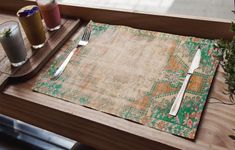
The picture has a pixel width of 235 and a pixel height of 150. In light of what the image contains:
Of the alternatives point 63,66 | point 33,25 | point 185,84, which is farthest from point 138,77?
point 33,25

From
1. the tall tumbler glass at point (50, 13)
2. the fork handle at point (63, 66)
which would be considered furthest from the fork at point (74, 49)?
the tall tumbler glass at point (50, 13)

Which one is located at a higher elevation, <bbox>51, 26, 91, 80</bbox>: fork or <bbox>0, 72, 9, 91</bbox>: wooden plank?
<bbox>51, 26, 91, 80</bbox>: fork

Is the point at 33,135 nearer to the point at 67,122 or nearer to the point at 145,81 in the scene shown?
the point at 67,122

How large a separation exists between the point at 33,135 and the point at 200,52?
2.65 ft

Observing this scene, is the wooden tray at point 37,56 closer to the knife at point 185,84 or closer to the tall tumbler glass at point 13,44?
the tall tumbler glass at point 13,44

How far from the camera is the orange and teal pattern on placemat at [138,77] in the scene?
2.23ft

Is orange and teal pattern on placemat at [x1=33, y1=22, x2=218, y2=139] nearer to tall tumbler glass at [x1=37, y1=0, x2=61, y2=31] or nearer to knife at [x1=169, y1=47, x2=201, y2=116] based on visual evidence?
knife at [x1=169, y1=47, x2=201, y2=116]

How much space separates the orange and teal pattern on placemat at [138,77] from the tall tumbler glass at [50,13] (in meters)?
0.13

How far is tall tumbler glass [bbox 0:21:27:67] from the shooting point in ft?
2.70

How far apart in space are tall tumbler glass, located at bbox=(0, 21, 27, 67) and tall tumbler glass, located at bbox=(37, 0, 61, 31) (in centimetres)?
12

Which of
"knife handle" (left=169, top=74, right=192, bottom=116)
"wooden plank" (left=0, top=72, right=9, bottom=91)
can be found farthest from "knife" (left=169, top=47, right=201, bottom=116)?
"wooden plank" (left=0, top=72, right=9, bottom=91)

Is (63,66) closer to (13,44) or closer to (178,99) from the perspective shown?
(13,44)

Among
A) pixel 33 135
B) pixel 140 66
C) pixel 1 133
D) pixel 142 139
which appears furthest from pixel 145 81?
pixel 1 133

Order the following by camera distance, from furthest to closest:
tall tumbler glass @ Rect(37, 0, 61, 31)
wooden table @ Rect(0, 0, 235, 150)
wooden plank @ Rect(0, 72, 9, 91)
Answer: tall tumbler glass @ Rect(37, 0, 61, 31) < wooden plank @ Rect(0, 72, 9, 91) < wooden table @ Rect(0, 0, 235, 150)
